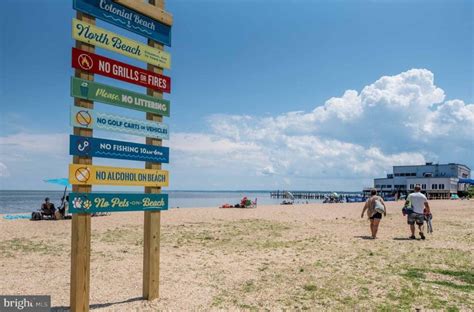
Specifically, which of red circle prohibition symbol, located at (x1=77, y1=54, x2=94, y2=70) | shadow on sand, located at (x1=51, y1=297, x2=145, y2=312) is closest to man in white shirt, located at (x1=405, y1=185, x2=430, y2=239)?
shadow on sand, located at (x1=51, y1=297, x2=145, y2=312)

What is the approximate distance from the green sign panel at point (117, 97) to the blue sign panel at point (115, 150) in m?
0.58

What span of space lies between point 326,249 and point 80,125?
7.74 m

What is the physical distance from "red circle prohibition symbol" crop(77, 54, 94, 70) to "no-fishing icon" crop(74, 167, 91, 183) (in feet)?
4.55

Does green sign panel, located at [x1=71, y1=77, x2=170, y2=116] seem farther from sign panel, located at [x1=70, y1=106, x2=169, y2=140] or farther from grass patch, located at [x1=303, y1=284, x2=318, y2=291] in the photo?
grass patch, located at [x1=303, y1=284, x2=318, y2=291]

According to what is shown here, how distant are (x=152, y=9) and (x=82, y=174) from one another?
118 inches

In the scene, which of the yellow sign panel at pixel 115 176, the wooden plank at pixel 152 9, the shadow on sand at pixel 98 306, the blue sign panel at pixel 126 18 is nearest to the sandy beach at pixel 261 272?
the shadow on sand at pixel 98 306

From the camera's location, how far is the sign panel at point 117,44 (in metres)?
5.18

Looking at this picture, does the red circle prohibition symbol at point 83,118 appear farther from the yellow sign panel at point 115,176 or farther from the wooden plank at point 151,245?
the wooden plank at point 151,245

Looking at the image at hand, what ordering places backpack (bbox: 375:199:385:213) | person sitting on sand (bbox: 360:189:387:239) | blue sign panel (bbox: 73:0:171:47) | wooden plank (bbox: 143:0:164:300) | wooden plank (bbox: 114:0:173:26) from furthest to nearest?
backpack (bbox: 375:199:385:213)
person sitting on sand (bbox: 360:189:387:239)
wooden plank (bbox: 143:0:164:300)
wooden plank (bbox: 114:0:173:26)
blue sign panel (bbox: 73:0:171:47)

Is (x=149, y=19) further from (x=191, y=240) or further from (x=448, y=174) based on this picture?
(x=448, y=174)

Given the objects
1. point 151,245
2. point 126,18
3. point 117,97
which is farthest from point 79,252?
point 126,18

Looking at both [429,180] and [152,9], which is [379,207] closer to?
[152,9]

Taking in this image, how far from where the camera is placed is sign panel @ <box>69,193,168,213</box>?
507 centimetres

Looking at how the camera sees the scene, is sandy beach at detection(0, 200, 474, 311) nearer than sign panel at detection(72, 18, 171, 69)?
No
